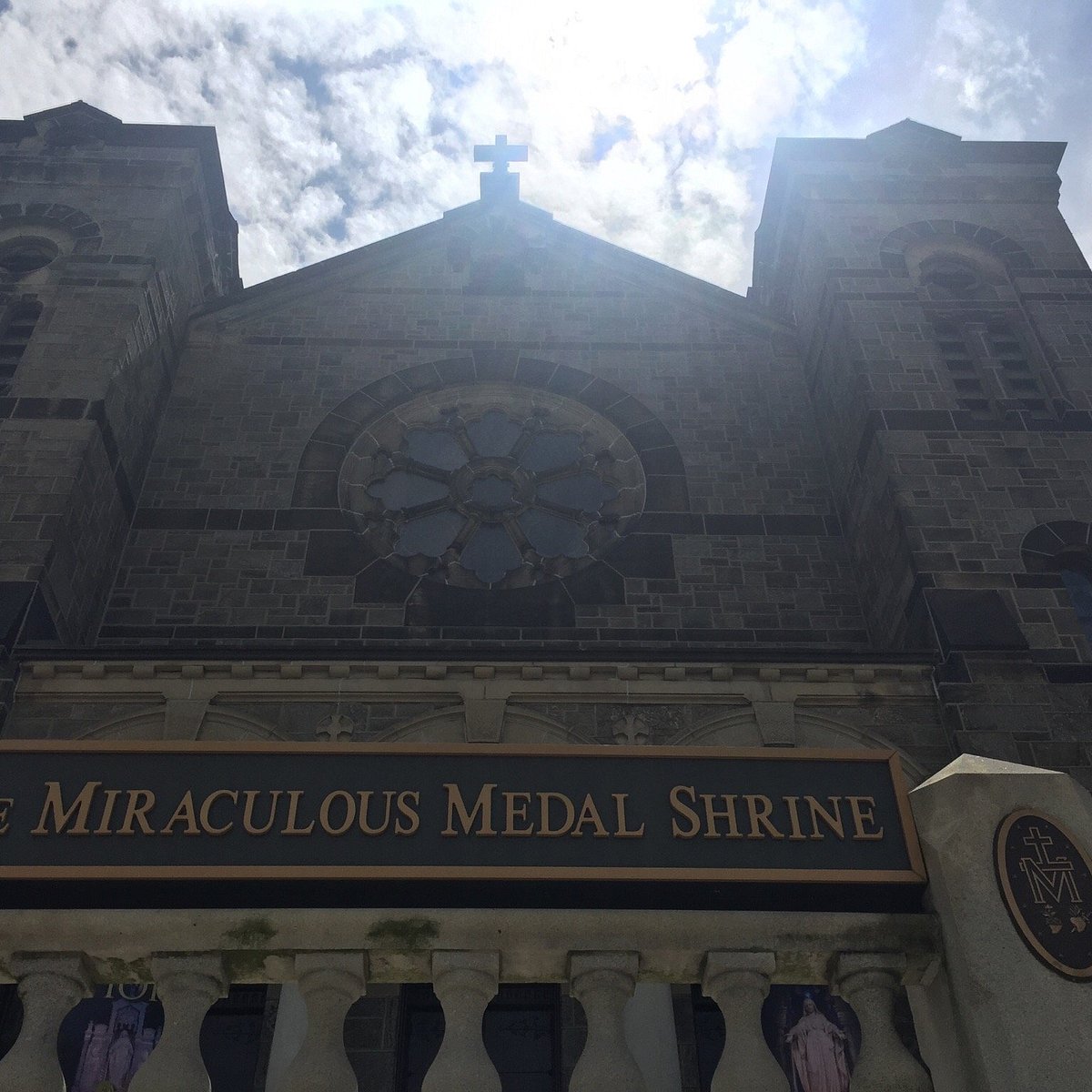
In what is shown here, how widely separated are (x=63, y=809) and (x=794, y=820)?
405 cm

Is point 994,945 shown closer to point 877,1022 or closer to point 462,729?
point 877,1022

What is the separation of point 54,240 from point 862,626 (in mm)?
12060

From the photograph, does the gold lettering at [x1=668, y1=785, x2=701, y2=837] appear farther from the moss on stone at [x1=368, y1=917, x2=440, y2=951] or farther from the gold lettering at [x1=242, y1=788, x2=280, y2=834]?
the gold lettering at [x1=242, y1=788, x2=280, y2=834]

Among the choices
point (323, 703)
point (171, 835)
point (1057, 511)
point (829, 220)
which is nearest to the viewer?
point (171, 835)

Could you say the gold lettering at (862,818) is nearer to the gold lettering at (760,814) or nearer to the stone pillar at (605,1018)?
the gold lettering at (760,814)

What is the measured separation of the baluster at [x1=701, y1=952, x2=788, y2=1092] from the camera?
5.31m

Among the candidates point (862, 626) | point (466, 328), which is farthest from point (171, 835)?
point (466, 328)

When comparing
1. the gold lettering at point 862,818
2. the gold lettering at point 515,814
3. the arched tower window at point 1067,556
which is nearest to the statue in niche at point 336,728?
the gold lettering at point 515,814

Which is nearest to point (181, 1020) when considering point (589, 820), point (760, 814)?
point (589, 820)

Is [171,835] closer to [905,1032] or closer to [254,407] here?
[905,1032]

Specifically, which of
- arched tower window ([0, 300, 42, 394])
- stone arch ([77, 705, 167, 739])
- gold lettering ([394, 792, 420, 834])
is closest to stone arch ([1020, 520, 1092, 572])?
gold lettering ([394, 792, 420, 834])

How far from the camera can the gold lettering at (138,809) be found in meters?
5.98

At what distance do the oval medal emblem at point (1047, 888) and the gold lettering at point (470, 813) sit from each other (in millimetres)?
2665

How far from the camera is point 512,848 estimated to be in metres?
5.96
